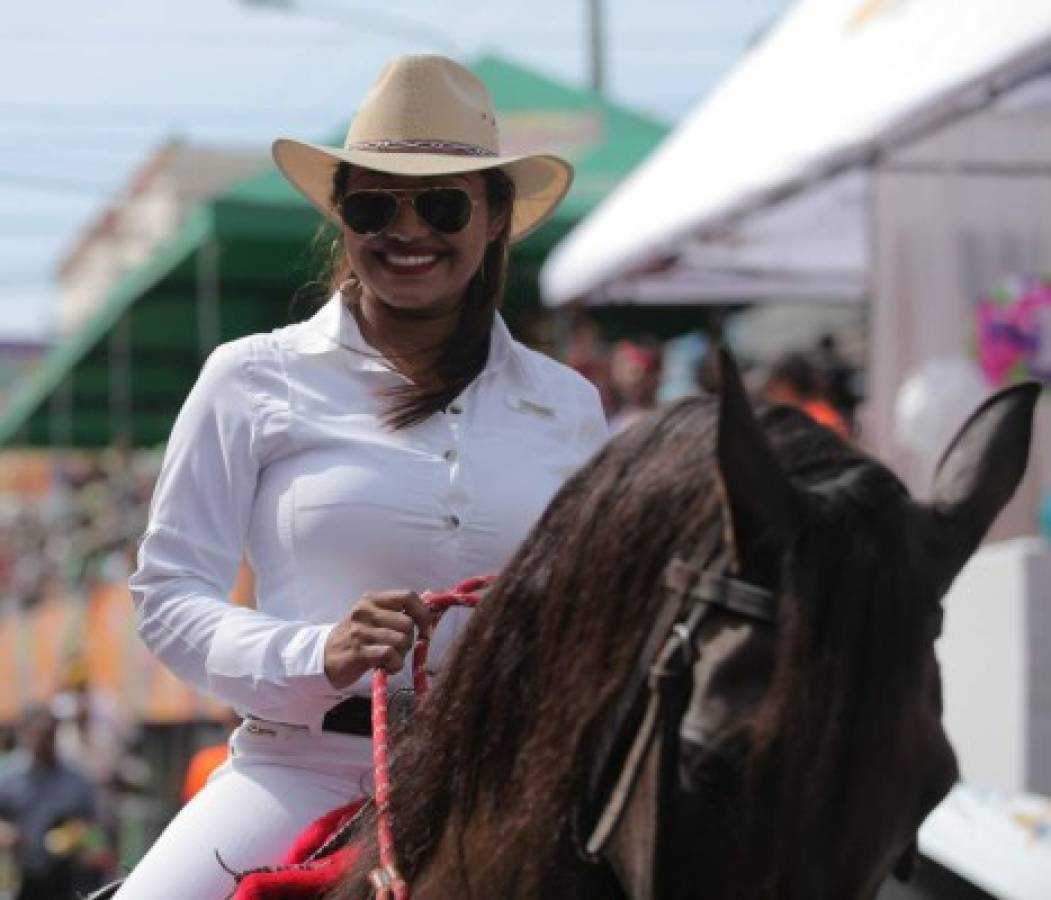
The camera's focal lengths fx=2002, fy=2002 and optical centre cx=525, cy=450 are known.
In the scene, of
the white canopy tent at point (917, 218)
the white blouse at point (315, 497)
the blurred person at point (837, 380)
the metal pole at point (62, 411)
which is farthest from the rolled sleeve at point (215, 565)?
the metal pole at point (62, 411)

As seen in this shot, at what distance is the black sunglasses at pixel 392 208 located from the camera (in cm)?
295

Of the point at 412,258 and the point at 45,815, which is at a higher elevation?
the point at 412,258

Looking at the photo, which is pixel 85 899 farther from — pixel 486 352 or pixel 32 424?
pixel 32 424

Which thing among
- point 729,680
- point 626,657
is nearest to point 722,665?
point 729,680

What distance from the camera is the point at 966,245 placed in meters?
9.54

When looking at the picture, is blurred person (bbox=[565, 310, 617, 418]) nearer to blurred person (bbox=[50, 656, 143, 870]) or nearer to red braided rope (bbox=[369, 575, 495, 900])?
blurred person (bbox=[50, 656, 143, 870])

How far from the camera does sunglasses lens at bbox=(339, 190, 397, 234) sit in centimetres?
295

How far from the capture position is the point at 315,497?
282 cm

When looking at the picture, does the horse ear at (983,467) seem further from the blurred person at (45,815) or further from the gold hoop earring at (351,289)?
the blurred person at (45,815)

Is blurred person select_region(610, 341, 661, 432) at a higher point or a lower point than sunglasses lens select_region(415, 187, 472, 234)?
lower

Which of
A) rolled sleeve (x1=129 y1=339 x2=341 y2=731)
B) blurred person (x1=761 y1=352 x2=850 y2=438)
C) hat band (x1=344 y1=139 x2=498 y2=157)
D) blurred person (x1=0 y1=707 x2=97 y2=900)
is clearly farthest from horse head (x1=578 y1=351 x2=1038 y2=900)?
blurred person (x1=0 y1=707 x2=97 y2=900)

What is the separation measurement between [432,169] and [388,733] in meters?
0.86

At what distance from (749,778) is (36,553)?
101ft

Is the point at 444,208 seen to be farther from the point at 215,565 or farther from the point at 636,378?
the point at 636,378
